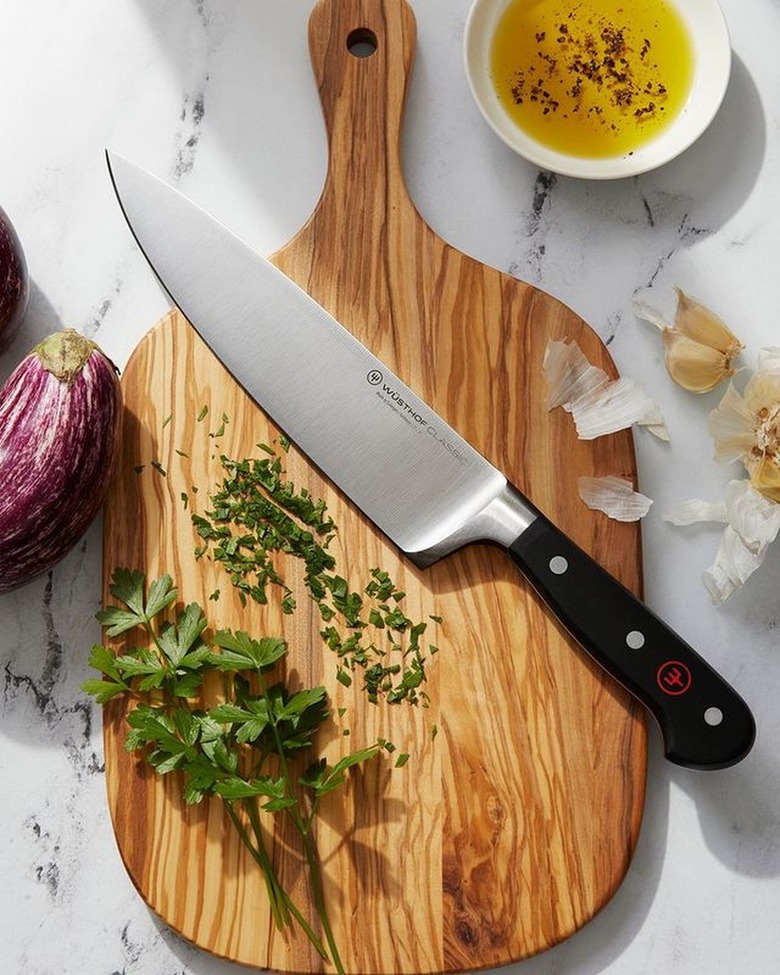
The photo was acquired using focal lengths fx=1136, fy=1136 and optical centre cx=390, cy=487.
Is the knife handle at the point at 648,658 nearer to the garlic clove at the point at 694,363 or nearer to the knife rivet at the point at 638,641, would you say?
the knife rivet at the point at 638,641

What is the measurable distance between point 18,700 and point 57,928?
267mm

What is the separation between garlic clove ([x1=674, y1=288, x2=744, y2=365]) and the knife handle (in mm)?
304

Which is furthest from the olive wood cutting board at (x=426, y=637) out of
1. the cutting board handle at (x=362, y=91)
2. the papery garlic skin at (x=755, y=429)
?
the papery garlic skin at (x=755, y=429)

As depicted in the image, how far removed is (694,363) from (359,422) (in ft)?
1.31

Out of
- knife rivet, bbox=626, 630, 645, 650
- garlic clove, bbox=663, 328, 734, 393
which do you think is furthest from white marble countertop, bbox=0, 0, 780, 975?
knife rivet, bbox=626, 630, 645, 650

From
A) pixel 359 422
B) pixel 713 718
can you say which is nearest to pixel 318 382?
pixel 359 422

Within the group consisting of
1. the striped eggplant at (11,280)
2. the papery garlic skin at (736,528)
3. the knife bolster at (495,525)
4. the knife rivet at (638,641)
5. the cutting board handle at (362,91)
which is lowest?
the papery garlic skin at (736,528)

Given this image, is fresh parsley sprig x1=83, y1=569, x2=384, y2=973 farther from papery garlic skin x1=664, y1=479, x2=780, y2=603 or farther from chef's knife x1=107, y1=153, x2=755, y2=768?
papery garlic skin x1=664, y1=479, x2=780, y2=603

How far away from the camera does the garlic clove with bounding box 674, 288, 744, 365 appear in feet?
4.34

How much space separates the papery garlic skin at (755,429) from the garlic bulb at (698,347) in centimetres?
3

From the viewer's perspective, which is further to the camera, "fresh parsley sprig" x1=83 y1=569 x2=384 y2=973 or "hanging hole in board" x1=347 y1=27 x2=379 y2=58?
"hanging hole in board" x1=347 y1=27 x2=379 y2=58

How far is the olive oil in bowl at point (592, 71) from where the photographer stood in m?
1.35

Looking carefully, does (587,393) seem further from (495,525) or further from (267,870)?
(267,870)

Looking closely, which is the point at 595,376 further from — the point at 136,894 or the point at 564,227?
the point at 136,894
